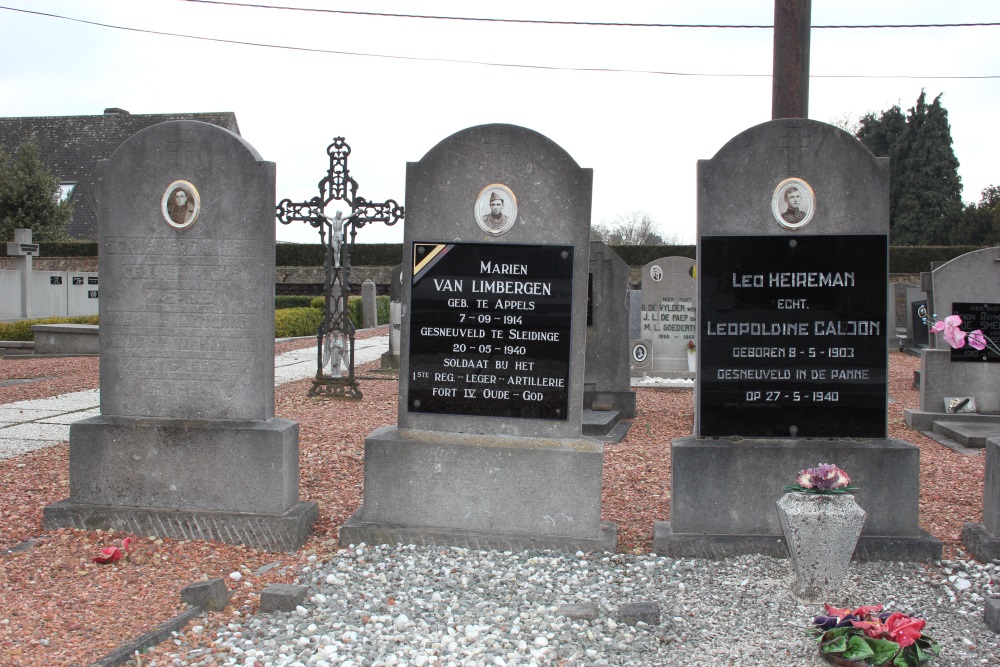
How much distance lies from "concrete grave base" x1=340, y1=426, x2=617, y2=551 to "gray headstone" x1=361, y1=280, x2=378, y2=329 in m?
18.4

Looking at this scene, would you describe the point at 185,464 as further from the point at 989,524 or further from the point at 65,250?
the point at 65,250

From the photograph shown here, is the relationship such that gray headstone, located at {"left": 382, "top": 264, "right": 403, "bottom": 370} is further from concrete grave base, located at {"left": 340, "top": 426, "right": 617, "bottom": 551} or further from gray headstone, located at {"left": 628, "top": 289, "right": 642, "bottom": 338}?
concrete grave base, located at {"left": 340, "top": 426, "right": 617, "bottom": 551}

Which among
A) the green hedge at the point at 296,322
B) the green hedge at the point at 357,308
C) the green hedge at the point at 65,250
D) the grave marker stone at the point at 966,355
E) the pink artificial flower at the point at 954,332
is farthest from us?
the green hedge at the point at 65,250

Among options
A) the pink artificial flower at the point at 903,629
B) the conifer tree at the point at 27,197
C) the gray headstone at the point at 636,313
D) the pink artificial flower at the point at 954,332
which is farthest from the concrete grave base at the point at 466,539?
the conifer tree at the point at 27,197

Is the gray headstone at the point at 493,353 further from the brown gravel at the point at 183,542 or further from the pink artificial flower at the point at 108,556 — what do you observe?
the pink artificial flower at the point at 108,556

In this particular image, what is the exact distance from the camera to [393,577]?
4.10 metres

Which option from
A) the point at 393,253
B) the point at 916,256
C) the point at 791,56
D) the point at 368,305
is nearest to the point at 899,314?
the point at 916,256

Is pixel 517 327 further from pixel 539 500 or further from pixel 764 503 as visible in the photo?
pixel 764 503

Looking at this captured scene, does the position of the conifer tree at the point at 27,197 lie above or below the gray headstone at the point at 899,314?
above

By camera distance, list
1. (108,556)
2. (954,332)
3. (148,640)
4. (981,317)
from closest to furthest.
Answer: (148,640) < (108,556) < (954,332) < (981,317)

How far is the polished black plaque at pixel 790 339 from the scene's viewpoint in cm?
457

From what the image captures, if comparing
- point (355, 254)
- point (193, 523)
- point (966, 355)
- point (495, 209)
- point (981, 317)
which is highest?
point (355, 254)

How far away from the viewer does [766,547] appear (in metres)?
4.49

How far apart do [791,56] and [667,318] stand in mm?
5818
